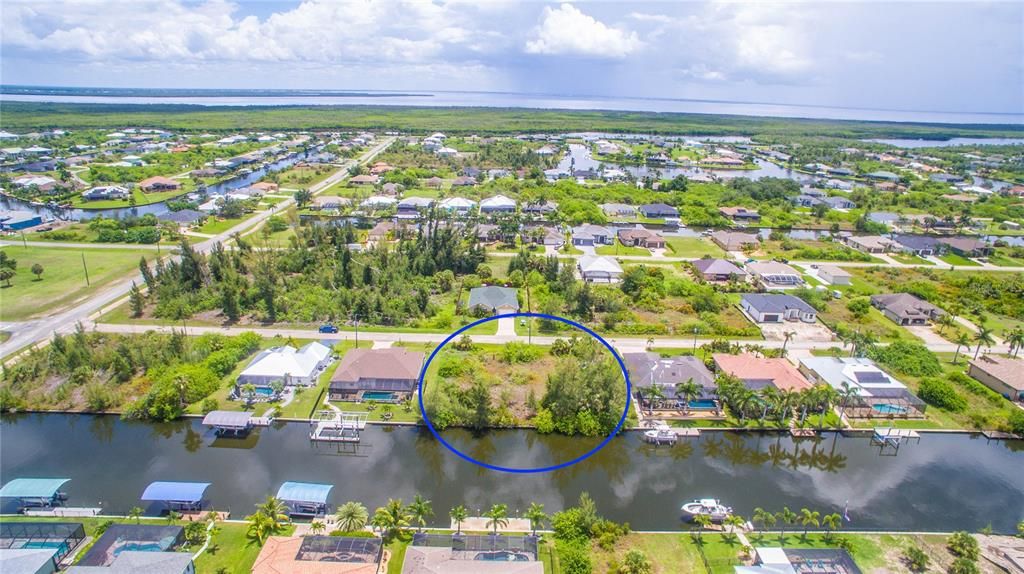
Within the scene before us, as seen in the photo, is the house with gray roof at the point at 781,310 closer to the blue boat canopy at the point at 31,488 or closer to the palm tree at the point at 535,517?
the palm tree at the point at 535,517

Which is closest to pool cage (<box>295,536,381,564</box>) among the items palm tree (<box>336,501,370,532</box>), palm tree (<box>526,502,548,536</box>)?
palm tree (<box>336,501,370,532</box>)

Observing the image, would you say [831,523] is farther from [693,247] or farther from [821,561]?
[693,247]

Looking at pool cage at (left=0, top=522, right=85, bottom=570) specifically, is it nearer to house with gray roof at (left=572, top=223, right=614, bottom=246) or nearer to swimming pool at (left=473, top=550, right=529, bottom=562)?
swimming pool at (left=473, top=550, right=529, bottom=562)

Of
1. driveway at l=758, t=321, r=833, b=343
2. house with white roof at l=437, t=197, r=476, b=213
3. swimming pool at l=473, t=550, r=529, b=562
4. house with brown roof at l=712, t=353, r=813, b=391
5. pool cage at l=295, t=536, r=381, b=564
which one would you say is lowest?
swimming pool at l=473, t=550, r=529, b=562

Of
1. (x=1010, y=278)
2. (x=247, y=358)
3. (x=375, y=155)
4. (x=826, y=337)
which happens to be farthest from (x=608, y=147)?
(x=247, y=358)

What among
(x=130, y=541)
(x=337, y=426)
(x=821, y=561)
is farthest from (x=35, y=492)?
(x=821, y=561)

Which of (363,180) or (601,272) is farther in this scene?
(363,180)
